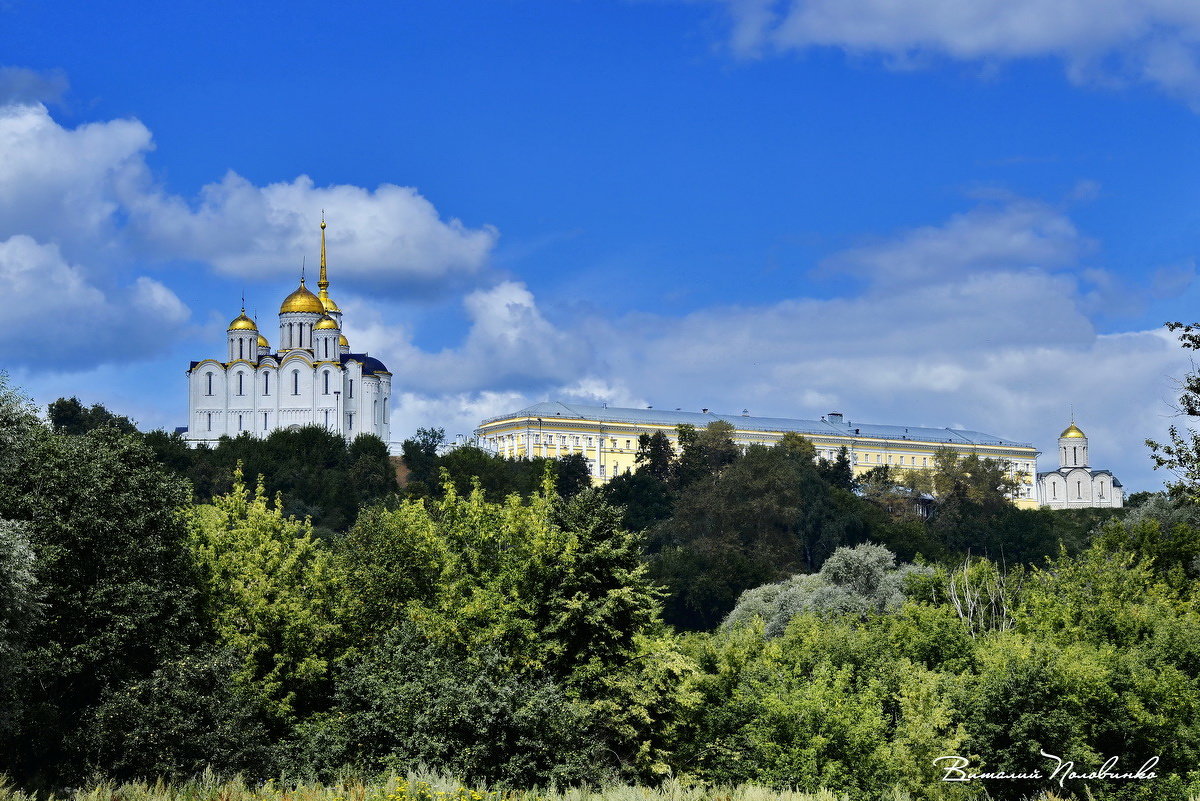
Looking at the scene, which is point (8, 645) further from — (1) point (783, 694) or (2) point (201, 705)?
(1) point (783, 694)

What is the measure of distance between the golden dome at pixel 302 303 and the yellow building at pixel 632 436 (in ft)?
103

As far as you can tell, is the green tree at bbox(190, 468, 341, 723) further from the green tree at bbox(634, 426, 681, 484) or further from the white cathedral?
the white cathedral

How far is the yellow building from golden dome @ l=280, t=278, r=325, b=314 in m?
31.4

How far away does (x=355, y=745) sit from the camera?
92.4 ft

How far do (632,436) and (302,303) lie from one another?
2013 inches

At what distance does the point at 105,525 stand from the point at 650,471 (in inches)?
3579

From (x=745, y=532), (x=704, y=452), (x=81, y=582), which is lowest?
(x=81, y=582)

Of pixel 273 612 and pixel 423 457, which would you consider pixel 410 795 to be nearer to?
pixel 273 612

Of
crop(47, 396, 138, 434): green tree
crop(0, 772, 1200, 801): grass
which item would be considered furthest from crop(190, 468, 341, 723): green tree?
crop(47, 396, 138, 434): green tree

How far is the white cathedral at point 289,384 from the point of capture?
135 m

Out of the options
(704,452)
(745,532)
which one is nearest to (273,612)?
(745,532)

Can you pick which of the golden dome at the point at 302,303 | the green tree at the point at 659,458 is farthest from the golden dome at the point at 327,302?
the green tree at the point at 659,458

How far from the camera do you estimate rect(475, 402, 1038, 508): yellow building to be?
172125mm

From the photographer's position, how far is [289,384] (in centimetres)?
13525
